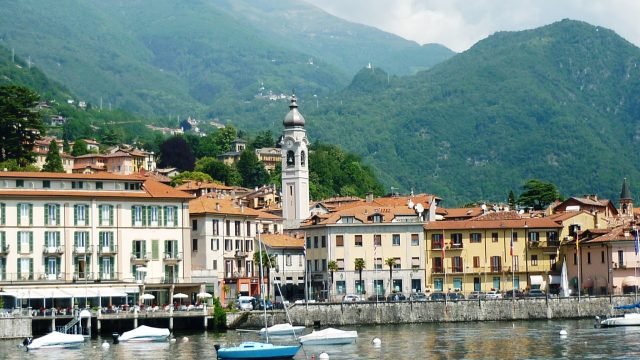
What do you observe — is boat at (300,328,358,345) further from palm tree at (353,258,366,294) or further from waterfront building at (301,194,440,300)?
waterfront building at (301,194,440,300)

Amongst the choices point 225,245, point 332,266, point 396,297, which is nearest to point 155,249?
point 225,245

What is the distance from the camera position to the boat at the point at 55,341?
3425 inches

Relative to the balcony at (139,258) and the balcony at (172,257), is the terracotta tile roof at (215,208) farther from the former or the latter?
the balcony at (139,258)

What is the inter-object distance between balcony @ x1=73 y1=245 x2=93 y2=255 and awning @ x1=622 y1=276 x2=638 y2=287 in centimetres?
4632

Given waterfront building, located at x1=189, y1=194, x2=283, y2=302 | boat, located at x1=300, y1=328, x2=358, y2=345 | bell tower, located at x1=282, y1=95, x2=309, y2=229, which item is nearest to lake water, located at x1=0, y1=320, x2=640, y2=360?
boat, located at x1=300, y1=328, x2=358, y2=345

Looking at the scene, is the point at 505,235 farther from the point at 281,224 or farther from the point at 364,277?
the point at 281,224

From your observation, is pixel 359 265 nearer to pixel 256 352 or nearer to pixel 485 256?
pixel 485 256

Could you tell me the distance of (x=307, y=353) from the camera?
8431 cm

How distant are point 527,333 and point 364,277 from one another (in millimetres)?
30165

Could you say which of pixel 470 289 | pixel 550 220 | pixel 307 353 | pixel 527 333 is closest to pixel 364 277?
pixel 470 289

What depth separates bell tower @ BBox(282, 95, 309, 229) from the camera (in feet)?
523

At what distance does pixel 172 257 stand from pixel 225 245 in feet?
44.1

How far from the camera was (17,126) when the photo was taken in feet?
513

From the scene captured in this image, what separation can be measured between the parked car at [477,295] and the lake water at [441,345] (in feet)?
28.7
